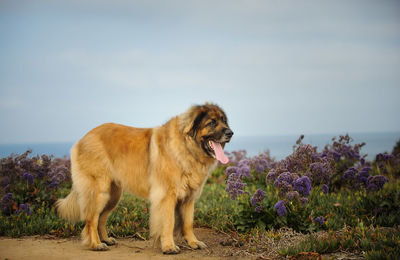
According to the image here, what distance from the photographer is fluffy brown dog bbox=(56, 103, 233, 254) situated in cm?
480

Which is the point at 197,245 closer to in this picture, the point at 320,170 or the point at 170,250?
the point at 170,250

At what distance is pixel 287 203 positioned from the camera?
5355mm

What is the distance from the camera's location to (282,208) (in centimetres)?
509

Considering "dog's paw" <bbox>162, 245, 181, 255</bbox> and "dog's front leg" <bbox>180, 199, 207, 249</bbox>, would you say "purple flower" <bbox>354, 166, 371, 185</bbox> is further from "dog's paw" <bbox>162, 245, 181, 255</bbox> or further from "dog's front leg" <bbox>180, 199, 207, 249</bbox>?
"dog's paw" <bbox>162, 245, 181, 255</bbox>

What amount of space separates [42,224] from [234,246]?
11.5 ft

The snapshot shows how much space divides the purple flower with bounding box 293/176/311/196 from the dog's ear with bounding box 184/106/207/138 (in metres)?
1.81

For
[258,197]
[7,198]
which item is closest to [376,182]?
[258,197]

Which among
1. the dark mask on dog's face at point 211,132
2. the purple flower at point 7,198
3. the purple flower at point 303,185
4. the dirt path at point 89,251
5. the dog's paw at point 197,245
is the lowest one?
the dirt path at point 89,251

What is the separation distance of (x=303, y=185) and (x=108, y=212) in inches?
124

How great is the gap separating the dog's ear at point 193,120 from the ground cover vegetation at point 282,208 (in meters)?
1.46

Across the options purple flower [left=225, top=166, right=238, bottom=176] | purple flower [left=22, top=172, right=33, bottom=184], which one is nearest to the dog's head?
purple flower [left=225, top=166, right=238, bottom=176]

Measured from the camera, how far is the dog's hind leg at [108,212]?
5.40 m

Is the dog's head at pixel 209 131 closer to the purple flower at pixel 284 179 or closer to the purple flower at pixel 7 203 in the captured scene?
the purple flower at pixel 284 179

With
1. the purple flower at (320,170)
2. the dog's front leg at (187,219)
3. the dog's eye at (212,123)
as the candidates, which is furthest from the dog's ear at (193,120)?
the purple flower at (320,170)
